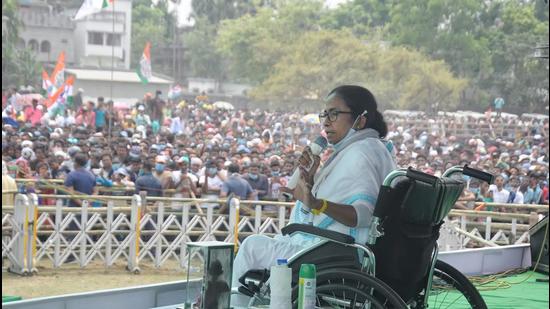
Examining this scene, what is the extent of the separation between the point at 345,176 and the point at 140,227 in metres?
7.04

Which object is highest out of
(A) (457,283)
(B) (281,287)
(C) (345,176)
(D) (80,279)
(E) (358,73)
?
(E) (358,73)

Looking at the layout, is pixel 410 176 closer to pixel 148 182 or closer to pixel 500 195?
pixel 148 182

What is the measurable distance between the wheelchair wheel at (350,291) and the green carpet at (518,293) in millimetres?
2101

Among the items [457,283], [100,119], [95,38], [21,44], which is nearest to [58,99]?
[100,119]

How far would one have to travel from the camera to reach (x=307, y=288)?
8.89 feet

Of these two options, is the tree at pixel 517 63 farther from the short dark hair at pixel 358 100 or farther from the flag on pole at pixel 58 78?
the short dark hair at pixel 358 100

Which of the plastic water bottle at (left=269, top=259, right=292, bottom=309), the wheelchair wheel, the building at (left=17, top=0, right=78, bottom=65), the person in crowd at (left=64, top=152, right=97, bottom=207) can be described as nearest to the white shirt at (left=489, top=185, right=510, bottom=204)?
the person in crowd at (left=64, top=152, right=97, bottom=207)

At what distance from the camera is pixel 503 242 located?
10.5m

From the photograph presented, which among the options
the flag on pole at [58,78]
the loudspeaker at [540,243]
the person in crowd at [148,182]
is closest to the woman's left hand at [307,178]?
the loudspeaker at [540,243]

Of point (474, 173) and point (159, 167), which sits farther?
point (159, 167)

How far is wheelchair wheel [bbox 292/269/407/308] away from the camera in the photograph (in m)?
2.91

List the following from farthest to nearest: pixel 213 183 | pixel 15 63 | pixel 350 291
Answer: pixel 15 63 < pixel 213 183 < pixel 350 291

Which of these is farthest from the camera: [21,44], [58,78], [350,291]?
[21,44]

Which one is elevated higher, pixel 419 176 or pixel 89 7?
pixel 89 7
